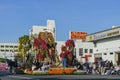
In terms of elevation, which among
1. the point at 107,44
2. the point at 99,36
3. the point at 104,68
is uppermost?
the point at 99,36

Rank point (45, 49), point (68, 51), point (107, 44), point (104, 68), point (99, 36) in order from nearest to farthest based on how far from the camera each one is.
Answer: point (104, 68), point (107, 44), point (99, 36), point (45, 49), point (68, 51)

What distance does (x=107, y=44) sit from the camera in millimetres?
63125

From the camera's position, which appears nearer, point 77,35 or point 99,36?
point 99,36

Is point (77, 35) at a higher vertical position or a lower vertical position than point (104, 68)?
higher

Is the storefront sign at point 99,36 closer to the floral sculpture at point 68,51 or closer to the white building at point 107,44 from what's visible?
the white building at point 107,44

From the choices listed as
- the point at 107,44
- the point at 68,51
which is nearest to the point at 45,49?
the point at 68,51

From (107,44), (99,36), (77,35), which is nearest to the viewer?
(107,44)

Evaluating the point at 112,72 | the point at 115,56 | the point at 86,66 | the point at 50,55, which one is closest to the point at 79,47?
the point at 50,55

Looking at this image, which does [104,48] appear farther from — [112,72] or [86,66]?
[112,72]

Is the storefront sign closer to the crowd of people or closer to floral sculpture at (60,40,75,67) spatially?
floral sculpture at (60,40,75,67)

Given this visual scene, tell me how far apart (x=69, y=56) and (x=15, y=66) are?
90.9 ft

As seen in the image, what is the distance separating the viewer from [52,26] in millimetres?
153250

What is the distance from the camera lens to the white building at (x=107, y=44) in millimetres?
59469

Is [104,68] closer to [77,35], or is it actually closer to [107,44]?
[107,44]
